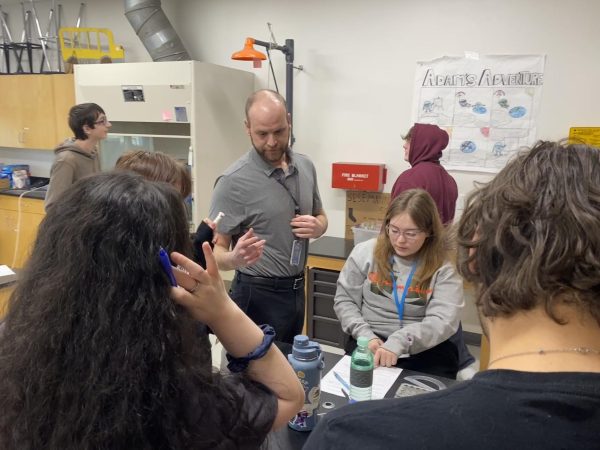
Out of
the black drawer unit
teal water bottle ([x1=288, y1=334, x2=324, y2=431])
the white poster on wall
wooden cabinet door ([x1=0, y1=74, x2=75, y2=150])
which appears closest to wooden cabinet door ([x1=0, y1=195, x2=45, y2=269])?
wooden cabinet door ([x1=0, y1=74, x2=75, y2=150])

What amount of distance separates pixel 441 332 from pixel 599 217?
1380 mm

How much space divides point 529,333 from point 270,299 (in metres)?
1.59

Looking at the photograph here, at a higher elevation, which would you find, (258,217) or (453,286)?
(258,217)

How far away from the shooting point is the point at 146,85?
347cm

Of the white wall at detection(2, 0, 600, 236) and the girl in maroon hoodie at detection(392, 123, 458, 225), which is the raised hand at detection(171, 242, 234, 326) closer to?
the girl in maroon hoodie at detection(392, 123, 458, 225)

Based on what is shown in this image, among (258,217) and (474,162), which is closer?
(258,217)

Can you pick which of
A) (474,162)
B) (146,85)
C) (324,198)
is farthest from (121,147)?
(474,162)

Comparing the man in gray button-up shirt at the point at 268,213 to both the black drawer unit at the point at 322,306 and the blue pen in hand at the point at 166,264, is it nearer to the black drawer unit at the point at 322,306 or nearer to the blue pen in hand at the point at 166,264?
the black drawer unit at the point at 322,306

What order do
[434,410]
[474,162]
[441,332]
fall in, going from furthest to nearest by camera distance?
[474,162]
[441,332]
[434,410]

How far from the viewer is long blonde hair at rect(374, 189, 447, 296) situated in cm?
196

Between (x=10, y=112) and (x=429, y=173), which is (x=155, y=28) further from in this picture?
(x=429, y=173)

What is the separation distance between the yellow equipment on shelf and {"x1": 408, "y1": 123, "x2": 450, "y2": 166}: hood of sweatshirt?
264 cm

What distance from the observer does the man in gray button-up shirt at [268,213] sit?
2.04 m

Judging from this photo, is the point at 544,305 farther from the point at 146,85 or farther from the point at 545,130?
the point at 146,85
